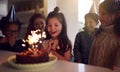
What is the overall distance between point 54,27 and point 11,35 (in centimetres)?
22

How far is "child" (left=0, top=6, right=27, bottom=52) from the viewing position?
3.67ft

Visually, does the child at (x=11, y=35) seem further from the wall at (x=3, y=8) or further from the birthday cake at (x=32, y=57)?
the birthday cake at (x=32, y=57)

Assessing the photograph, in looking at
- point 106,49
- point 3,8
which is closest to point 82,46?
point 106,49

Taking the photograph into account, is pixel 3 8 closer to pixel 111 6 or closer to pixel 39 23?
pixel 39 23

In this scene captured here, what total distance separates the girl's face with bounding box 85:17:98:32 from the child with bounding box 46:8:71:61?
0.09 m

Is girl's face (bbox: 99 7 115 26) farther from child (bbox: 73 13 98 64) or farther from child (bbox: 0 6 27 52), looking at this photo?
child (bbox: 0 6 27 52)

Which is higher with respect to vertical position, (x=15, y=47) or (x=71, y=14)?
(x=71, y=14)

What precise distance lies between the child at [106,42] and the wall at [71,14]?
4.9 inches

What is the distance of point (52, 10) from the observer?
1127 millimetres

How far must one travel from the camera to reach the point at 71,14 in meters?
1.08

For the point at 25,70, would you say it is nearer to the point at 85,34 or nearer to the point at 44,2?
the point at 85,34

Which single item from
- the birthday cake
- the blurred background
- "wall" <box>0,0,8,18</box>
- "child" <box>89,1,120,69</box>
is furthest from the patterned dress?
A: "wall" <box>0,0,8,18</box>

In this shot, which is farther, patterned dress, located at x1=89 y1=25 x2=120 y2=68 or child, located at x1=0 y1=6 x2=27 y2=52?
child, located at x1=0 y1=6 x2=27 y2=52

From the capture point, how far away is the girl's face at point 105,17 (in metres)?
0.93
